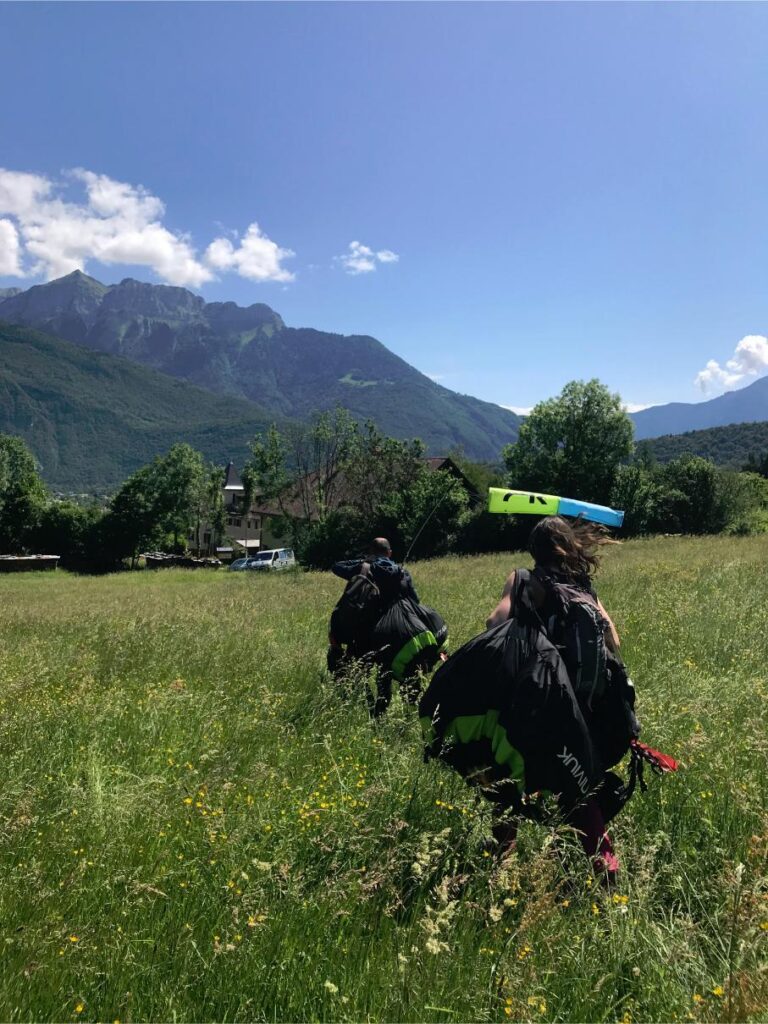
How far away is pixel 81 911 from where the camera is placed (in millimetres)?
2246

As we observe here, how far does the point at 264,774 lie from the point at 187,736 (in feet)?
3.98

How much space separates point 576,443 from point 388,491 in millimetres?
18669

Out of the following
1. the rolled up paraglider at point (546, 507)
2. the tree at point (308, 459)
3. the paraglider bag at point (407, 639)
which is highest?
the tree at point (308, 459)

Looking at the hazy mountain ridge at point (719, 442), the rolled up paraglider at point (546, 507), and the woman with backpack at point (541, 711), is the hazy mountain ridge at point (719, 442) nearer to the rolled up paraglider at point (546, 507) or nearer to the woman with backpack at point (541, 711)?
the rolled up paraglider at point (546, 507)

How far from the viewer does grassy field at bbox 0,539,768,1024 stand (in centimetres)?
188

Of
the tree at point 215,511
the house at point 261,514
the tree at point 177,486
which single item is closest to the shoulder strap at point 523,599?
the house at point 261,514

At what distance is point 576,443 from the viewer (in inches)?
1890

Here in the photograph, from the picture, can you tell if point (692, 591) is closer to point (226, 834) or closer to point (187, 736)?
point (187, 736)

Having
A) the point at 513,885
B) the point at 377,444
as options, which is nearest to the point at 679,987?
the point at 513,885

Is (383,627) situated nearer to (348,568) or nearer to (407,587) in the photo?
(407,587)

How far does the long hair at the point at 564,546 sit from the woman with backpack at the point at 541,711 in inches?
2.7

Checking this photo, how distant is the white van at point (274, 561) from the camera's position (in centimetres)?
3800

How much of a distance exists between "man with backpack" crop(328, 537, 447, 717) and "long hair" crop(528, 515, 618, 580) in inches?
79.4

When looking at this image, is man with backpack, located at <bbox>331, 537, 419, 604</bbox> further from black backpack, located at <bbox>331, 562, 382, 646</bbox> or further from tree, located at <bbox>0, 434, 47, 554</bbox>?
tree, located at <bbox>0, 434, 47, 554</bbox>
